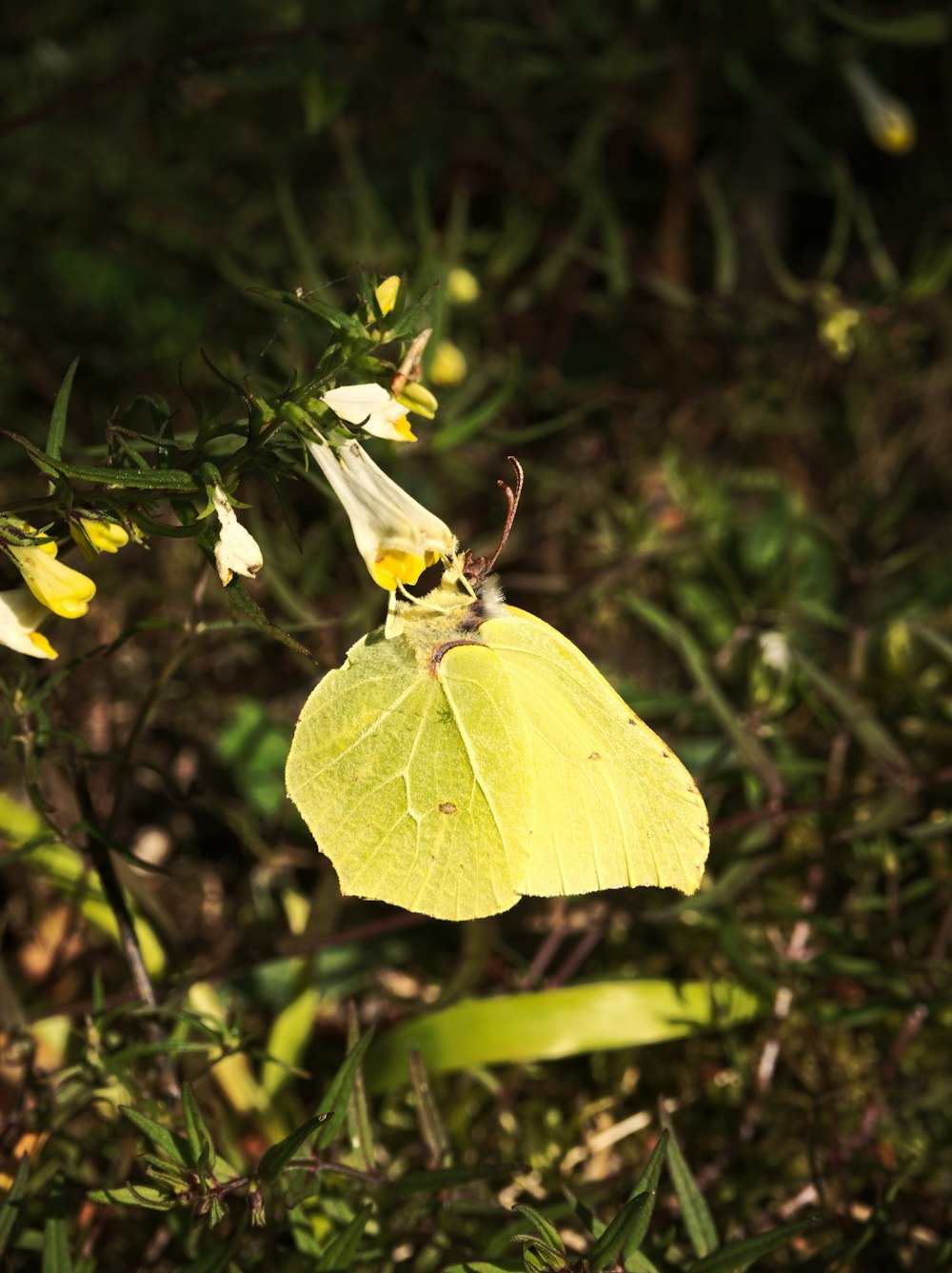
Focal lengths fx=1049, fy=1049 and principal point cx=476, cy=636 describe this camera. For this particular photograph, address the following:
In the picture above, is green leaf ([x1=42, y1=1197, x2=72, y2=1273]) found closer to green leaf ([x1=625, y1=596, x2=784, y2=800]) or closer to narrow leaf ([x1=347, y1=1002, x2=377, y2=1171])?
narrow leaf ([x1=347, y1=1002, x2=377, y2=1171])

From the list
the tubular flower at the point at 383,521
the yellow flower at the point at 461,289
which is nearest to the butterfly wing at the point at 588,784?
the tubular flower at the point at 383,521

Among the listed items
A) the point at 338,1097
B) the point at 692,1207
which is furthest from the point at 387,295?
the point at 692,1207

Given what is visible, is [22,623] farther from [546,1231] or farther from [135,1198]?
[546,1231]

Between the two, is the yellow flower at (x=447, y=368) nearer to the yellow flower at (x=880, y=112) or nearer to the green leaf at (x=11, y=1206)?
the yellow flower at (x=880, y=112)

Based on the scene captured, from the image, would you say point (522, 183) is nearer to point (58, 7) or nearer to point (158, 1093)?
point (58, 7)

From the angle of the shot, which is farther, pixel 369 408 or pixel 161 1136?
pixel 161 1136

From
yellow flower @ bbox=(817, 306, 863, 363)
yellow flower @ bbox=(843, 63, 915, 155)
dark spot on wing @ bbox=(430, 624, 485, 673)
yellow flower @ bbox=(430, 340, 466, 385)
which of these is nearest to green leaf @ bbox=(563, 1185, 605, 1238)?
dark spot on wing @ bbox=(430, 624, 485, 673)
